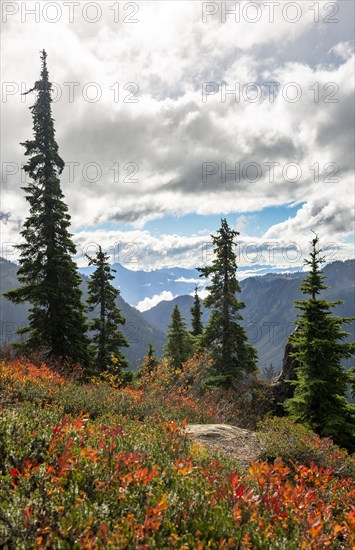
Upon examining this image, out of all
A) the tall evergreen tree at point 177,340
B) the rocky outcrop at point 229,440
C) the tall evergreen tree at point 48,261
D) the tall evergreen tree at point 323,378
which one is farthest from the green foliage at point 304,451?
the tall evergreen tree at point 177,340

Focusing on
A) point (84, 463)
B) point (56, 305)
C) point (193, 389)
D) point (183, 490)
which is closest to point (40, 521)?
point (84, 463)

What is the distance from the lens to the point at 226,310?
Answer: 24.9m

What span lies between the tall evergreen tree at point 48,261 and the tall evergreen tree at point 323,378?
1198 cm

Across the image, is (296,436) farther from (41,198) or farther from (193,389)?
(41,198)

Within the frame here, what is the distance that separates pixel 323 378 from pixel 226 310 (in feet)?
31.7

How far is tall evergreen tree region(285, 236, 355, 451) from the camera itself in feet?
50.9

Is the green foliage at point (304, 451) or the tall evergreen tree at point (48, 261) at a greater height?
the tall evergreen tree at point (48, 261)

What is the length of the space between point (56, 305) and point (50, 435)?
15.3 m

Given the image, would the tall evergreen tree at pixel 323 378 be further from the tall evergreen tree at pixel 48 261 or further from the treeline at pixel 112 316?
the tall evergreen tree at pixel 48 261

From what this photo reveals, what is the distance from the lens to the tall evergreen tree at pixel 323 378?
15523 mm

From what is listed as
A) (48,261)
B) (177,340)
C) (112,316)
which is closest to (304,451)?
(48,261)

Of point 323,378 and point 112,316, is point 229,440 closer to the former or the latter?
point 323,378

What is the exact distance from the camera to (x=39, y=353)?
1755 cm

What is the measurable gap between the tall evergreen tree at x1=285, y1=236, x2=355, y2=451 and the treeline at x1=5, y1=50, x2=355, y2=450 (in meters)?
0.04
